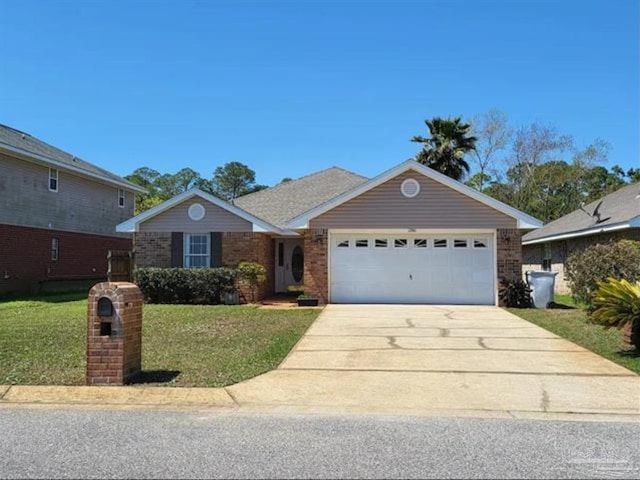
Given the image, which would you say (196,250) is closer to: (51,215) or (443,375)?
(51,215)

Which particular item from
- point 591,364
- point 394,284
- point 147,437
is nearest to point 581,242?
point 394,284

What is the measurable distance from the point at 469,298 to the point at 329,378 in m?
11.4

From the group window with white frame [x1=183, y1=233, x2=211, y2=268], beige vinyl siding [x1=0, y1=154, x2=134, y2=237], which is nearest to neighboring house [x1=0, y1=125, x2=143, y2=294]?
beige vinyl siding [x1=0, y1=154, x2=134, y2=237]

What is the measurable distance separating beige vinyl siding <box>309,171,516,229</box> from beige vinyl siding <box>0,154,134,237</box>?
1163 centimetres

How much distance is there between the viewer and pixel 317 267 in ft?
59.7

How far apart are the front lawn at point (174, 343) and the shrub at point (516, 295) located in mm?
6077

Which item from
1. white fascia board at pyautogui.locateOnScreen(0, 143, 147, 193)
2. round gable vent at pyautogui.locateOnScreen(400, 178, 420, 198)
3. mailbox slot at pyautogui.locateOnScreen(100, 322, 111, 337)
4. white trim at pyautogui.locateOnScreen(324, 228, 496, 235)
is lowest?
mailbox slot at pyautogui.locateOnScreen(100, 322, 111, 337)

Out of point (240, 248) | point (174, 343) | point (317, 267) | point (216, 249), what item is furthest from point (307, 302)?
point (174, 343)

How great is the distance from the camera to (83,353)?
29.5 ft

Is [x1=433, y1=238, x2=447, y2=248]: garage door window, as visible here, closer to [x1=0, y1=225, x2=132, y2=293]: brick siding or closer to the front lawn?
the front lawn

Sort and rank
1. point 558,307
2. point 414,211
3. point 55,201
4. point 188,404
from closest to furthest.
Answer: point 188,404, point 558,307, point 414,211, point 55,201

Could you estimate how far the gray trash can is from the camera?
17.0 meters

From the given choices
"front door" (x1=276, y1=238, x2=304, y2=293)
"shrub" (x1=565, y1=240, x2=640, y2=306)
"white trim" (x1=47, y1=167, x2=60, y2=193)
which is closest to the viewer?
"shrub" (x1=565, y1=240, x2=640, y2=306)

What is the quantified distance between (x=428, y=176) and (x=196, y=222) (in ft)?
25.9
